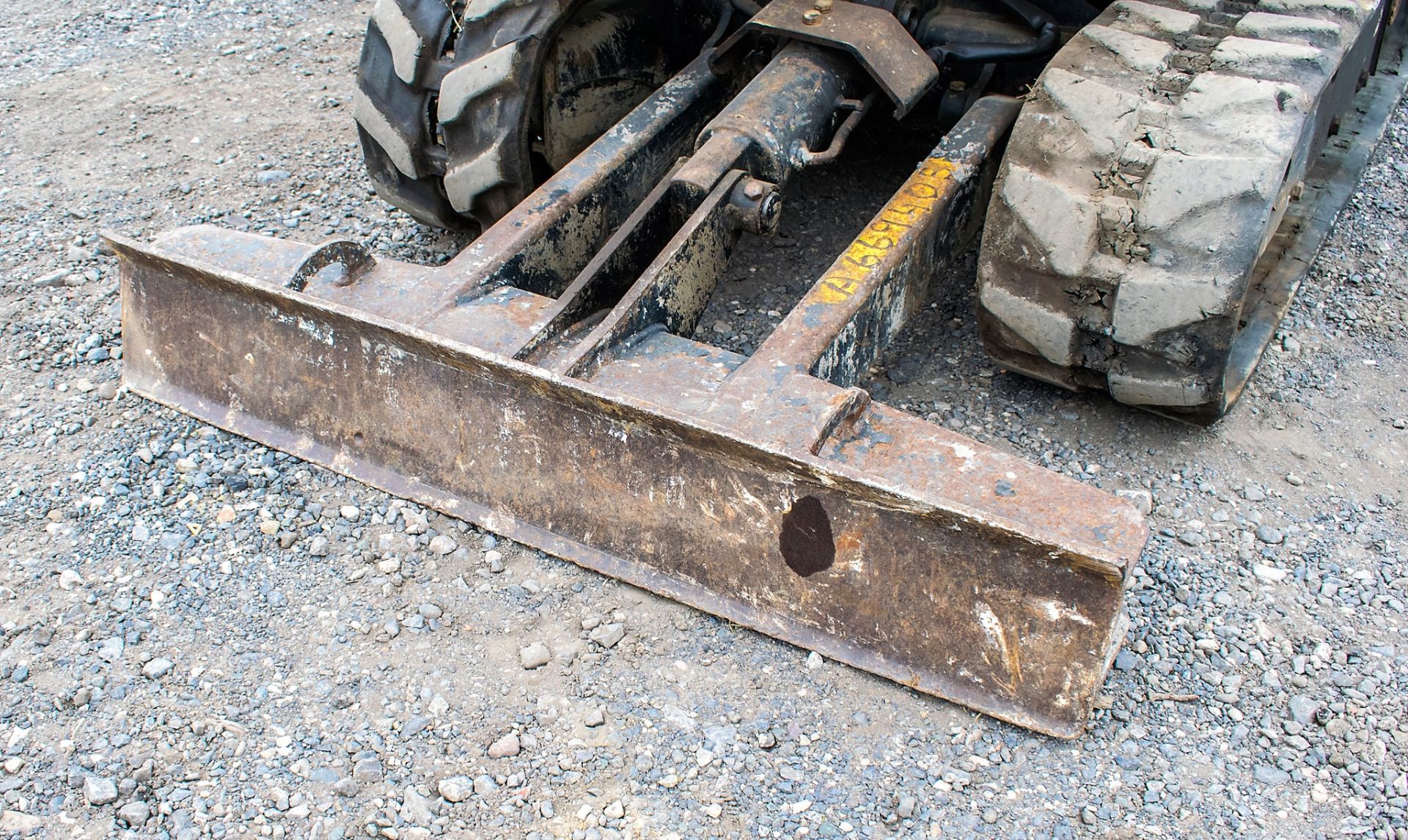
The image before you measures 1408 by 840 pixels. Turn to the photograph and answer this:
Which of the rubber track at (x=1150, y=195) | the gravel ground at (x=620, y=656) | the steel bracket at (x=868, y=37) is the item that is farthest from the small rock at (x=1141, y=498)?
the steel bracket at (x=868, y=37)

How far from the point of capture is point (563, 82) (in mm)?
3562

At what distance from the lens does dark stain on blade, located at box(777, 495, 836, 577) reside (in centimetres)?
240

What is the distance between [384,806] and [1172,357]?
1926 millimetres

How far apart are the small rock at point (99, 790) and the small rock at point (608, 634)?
0.94 metres

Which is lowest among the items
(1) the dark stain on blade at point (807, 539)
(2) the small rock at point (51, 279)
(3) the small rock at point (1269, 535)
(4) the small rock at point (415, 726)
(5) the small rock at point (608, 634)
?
(2) the small rock at point (51, 279)

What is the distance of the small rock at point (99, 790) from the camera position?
2309 mm

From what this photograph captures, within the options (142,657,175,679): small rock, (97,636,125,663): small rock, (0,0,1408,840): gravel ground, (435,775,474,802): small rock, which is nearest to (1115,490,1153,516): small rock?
(0,0,1408,840): gravel ground

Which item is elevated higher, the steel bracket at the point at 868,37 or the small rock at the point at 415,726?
the steel bracket at the point at 868,37

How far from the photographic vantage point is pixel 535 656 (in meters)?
2.62

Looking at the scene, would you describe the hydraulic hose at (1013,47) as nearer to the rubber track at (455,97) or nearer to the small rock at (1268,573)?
the rubber track at (455,97)

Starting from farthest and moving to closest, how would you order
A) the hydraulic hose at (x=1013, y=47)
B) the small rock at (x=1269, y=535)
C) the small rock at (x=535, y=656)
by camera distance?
the hydraulic hose at (x=1013, y=47), the small rock at (x=1269, y=535), the small rock at (x=535, y=656)

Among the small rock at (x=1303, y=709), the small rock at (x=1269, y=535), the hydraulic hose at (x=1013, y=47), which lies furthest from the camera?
the hydraulic hose at (x=1013, y=47)

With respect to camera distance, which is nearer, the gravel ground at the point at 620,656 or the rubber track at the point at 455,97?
the gravel ground at the point at 620,656

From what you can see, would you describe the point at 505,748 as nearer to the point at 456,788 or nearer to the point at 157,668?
the point at 456,788
